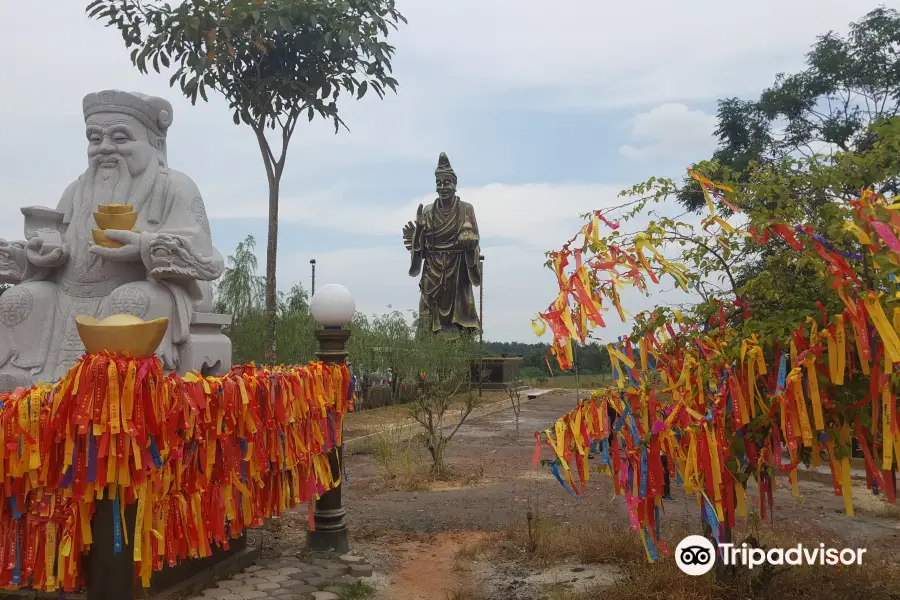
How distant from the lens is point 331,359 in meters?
5.23

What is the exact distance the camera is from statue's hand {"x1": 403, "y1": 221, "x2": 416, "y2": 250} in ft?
70.4

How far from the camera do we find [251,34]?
34.4 feet

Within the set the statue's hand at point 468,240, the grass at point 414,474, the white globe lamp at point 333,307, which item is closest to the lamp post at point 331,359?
the white globe lamp at point 333,307

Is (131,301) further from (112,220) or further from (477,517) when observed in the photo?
(477,517)

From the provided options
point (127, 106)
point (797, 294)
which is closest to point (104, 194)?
point (127, 106)

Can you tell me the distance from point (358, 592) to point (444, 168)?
1707cm

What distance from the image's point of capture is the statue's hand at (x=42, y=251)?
5.36 metres

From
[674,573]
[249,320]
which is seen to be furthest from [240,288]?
[674,573]

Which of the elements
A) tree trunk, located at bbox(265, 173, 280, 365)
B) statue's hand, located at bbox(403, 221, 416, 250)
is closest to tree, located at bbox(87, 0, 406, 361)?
tree trunk, located at bbox(265, 173, 280, 365)

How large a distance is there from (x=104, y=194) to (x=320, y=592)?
3.39 metres

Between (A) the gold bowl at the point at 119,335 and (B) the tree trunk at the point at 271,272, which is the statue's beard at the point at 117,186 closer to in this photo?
(A) the gold bowl at the point at 119,335

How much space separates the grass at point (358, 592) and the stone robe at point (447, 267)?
16611 millimetres

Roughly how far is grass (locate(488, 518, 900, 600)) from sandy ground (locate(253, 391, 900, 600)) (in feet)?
0.52

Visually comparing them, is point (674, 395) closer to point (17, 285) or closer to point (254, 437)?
point (254, 437)
